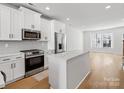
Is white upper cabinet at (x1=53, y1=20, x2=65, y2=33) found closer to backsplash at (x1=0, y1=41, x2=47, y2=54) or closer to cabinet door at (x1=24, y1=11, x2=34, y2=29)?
backsplash at (x1=0, y1=41, x2=47, y2=54)

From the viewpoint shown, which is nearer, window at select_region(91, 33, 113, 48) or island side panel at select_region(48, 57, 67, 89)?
island side panel at select_region(48, 57, 67, 89)

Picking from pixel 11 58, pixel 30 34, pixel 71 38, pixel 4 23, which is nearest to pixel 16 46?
pixel 30 34

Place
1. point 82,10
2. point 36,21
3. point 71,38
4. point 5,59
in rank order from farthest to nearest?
point 71,38, point 82,10, point 36,21, point 5,59

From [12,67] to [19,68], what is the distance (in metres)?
0.28

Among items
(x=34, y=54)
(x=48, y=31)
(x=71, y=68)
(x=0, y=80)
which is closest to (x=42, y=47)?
(x=48, y=31)

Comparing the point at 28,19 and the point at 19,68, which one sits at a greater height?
the point at 28,19

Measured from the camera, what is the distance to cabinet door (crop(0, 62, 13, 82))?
3.20 metres

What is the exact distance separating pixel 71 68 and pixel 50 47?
326 cm

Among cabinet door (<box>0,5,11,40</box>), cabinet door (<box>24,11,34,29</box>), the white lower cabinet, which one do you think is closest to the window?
cabinet door (<box>24,11,34,29</box>)

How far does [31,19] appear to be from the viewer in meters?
4.41

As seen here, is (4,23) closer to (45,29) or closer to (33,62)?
(33,62)

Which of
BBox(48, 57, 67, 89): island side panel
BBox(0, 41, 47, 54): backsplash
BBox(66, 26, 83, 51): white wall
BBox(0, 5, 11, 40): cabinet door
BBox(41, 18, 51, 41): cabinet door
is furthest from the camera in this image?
BBox(66, 26, 83, 51): white wall

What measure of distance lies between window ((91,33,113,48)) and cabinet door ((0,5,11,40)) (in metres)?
10.0

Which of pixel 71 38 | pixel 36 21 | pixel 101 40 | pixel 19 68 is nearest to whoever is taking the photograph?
pixel 19 68
